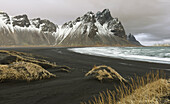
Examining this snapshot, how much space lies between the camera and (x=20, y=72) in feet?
15.2

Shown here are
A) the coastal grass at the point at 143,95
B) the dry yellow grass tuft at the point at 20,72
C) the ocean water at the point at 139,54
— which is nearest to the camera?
the coastal grass at the point at 143,95

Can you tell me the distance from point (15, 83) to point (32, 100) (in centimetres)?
186

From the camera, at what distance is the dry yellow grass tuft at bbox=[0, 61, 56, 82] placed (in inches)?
175

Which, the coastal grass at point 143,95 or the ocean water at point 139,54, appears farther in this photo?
the ocean water at point 139,54

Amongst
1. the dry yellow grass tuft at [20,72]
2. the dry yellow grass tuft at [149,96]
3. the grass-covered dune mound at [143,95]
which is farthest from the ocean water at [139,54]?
the dry yellow grass tuft at [20,72]

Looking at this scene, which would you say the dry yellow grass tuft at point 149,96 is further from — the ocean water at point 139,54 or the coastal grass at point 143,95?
the ocean water at point 139,54

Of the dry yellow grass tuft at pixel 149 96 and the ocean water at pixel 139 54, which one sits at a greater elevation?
the dry yellow grass tuft at pixel 149 96

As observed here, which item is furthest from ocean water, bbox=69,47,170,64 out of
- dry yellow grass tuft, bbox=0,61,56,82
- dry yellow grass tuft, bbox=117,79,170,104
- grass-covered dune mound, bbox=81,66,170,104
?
dry yellow grass tuft, bbox=0,61,56,82

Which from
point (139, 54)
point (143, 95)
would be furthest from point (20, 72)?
point (139, 54)

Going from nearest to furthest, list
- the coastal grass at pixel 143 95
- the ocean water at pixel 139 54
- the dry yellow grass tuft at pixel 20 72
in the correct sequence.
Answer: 1. the coastal grass at pixel 143 95
2. the dry yellow grass tuft at pixel 20 72
3. the ocean water at pixel 139 54

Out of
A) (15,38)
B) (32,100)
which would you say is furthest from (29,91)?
(15,38)

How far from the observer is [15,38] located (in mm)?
191500

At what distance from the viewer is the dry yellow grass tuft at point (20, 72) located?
445 centimetres

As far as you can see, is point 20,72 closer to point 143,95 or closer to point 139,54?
point 143,95
